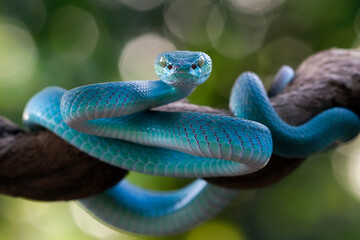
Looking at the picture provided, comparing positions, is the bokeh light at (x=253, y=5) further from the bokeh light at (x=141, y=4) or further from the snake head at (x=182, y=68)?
the snake head at (x=182, y=68)

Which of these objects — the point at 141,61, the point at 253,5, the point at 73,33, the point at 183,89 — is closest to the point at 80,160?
the point at 183,89

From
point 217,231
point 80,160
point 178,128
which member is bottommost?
point 217,231

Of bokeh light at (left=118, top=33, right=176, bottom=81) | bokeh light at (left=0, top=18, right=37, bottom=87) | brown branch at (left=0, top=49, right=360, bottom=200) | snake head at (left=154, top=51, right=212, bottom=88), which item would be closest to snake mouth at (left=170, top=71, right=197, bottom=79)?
snake head at (left=154, top=51, right=212, bottom=88)

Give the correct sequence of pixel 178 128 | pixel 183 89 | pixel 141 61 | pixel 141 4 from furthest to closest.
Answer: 1. pixel 141 4
2. pixel 141 61
3. pixel 183 89
4. pixel 178 128

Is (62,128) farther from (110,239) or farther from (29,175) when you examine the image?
(110,239)

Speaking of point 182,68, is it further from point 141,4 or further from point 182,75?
point 141,4

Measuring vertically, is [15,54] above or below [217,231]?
above
